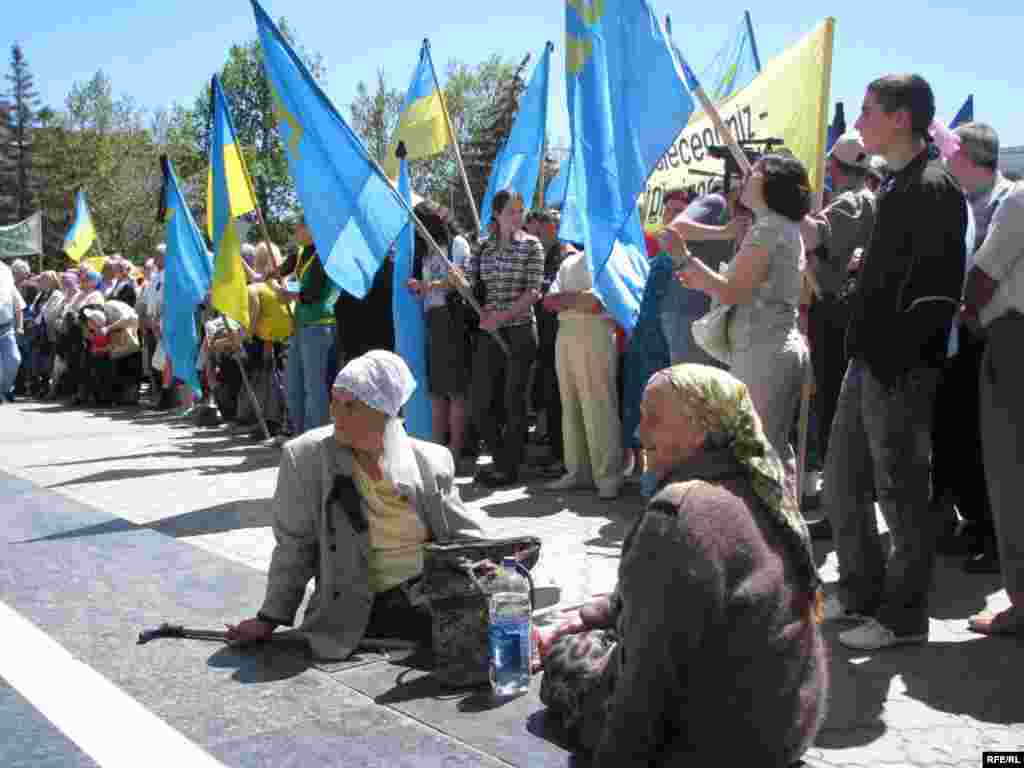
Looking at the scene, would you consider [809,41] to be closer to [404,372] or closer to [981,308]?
[981,308]

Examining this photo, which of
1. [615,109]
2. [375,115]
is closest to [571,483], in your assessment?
[615,109]

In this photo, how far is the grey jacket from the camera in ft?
16.2

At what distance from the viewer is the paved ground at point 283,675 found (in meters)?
4.02

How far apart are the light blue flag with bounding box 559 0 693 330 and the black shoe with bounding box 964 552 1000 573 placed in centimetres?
238

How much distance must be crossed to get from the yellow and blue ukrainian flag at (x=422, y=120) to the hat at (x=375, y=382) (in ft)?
19.3

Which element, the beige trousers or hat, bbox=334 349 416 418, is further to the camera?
the beige trousers

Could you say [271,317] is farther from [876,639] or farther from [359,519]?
[876,639]

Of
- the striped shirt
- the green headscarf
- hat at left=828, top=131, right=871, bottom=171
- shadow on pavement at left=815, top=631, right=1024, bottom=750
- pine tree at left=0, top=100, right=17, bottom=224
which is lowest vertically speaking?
shadow on pavement at left=815, top=631, right=1024, bottom=750

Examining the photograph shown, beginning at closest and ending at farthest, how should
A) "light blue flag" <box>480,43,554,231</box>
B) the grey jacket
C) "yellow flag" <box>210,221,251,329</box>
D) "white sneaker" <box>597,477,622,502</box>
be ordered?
1. the grey jacket
2. "white sneaker" <box>597,477,622,502</box>
3. "yellow flag" <box>210,221,251,329</box>
4. "light blue flag" <box>480,43,554,231</box>

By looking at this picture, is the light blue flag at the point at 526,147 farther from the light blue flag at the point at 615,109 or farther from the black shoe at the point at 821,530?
the black shoe at the point at 821,530

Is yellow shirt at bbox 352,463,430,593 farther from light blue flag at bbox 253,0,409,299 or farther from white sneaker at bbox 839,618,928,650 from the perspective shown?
light blue flag at bbox 253,0,409,299

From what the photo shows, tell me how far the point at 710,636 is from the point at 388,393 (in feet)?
6.83

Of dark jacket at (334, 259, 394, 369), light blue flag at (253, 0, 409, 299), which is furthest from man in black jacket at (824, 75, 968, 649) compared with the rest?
dark jacket at (334, 259, 394, 369)

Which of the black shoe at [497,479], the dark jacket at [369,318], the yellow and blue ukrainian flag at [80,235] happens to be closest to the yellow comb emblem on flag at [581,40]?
the dark jacket at [369,318]
